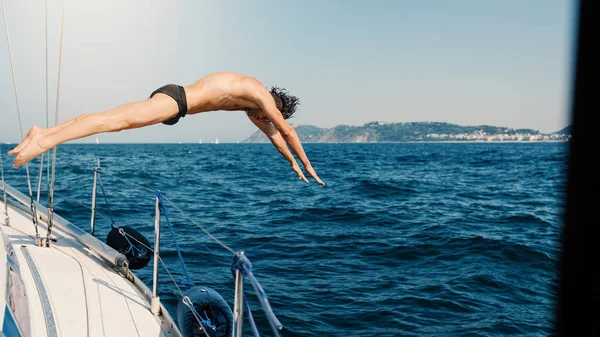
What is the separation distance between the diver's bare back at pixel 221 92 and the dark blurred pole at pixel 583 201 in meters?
2.64

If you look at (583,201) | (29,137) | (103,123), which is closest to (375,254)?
(103,123)

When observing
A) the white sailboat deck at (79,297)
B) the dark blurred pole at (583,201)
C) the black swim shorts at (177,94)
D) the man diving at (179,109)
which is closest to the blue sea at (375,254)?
the dark blurred pole at (583,201)

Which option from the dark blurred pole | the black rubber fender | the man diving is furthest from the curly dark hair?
the dark blurred pole

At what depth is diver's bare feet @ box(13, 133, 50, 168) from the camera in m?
2.81

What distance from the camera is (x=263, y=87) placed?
3.63m

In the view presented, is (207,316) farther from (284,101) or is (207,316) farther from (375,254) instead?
(375,254)

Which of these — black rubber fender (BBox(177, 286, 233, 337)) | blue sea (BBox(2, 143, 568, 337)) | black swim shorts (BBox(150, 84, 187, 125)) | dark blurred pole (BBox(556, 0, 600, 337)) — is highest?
black swim shorts (BBox(150, 84, 187, 125))

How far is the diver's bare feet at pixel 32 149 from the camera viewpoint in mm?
2812

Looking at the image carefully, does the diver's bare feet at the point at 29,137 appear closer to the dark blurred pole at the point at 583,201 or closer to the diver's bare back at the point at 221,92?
the diver's bare back at the point at 221,92

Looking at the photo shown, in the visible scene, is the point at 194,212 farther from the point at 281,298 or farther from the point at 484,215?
the point at 484,215

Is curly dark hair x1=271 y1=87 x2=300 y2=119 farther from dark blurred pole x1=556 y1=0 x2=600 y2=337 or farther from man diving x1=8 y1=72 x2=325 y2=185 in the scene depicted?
dark blurred pole x1=556 y1=0 x2=600 y2=337

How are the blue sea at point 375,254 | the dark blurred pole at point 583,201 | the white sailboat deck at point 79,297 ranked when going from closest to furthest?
1. the dark blurred pole at point 583,201
2. the white sailboat deck at point 79,297
3. the blue sea at point 375,254

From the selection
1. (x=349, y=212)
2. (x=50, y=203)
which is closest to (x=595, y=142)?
(x=50, y=203)

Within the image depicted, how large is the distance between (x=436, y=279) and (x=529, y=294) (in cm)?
134
